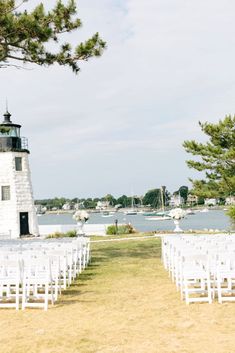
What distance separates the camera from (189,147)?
29594mm

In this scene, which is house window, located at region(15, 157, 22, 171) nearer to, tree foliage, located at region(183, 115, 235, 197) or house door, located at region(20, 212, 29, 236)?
house door, located at region(20, 212, 29, 236)

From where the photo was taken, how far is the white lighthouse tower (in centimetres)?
3156

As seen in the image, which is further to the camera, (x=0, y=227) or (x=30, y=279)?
(x=0, y=227)

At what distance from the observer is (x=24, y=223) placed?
105ft

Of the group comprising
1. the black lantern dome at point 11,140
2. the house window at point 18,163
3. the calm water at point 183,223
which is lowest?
the calm water at point 183,223

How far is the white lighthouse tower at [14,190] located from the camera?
31562 mm

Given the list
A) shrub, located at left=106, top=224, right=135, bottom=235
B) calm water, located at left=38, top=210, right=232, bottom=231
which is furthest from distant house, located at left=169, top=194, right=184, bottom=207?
shrub, located at left=106, top=224, right=135, bottom=235

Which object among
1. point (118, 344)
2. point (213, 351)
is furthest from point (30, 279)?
point (213, 351)

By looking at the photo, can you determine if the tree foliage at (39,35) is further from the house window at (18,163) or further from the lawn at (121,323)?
the house window at (18,163)

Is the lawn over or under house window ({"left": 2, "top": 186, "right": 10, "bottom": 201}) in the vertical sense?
under

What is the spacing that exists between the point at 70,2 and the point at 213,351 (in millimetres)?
11454

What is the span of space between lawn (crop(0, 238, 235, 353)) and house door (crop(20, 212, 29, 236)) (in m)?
22.2

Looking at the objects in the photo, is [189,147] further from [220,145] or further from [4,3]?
[4,3]

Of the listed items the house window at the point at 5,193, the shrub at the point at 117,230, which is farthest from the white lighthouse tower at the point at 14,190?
the shrub at the point at 117,230
